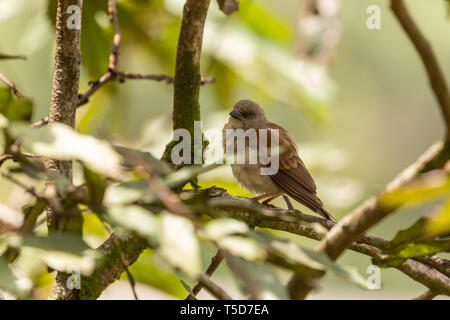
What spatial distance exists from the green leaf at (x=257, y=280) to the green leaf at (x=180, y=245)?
106 mm

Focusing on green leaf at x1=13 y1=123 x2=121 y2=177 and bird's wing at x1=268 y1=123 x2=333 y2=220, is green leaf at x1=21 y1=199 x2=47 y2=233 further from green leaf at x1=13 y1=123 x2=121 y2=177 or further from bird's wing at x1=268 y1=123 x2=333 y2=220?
bird's wing at x1=268 y1=123 x2=333 y2=220

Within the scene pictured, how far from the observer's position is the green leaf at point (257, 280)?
0.97 m

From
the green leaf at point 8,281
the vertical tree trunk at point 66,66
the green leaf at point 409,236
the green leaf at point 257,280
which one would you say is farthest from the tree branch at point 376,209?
the vertical tree trunk at point 66,66

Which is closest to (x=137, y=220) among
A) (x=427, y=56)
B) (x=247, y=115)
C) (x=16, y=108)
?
(x=16, y=108)

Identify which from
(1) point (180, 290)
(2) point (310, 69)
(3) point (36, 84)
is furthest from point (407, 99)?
(1) point (180, 290)

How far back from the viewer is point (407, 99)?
708 inches

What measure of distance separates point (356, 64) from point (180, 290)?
15.8 metres

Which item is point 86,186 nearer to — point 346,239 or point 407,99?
point 346,239

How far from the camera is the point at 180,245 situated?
0.91 m

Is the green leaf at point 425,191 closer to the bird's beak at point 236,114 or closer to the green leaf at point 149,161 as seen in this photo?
the green leaf at point 149,161

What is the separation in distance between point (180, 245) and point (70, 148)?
0.28 m

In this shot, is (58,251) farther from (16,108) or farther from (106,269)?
(106,269)

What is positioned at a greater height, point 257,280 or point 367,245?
point 257,280

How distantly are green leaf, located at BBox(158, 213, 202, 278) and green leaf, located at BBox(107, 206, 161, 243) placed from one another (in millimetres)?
14
